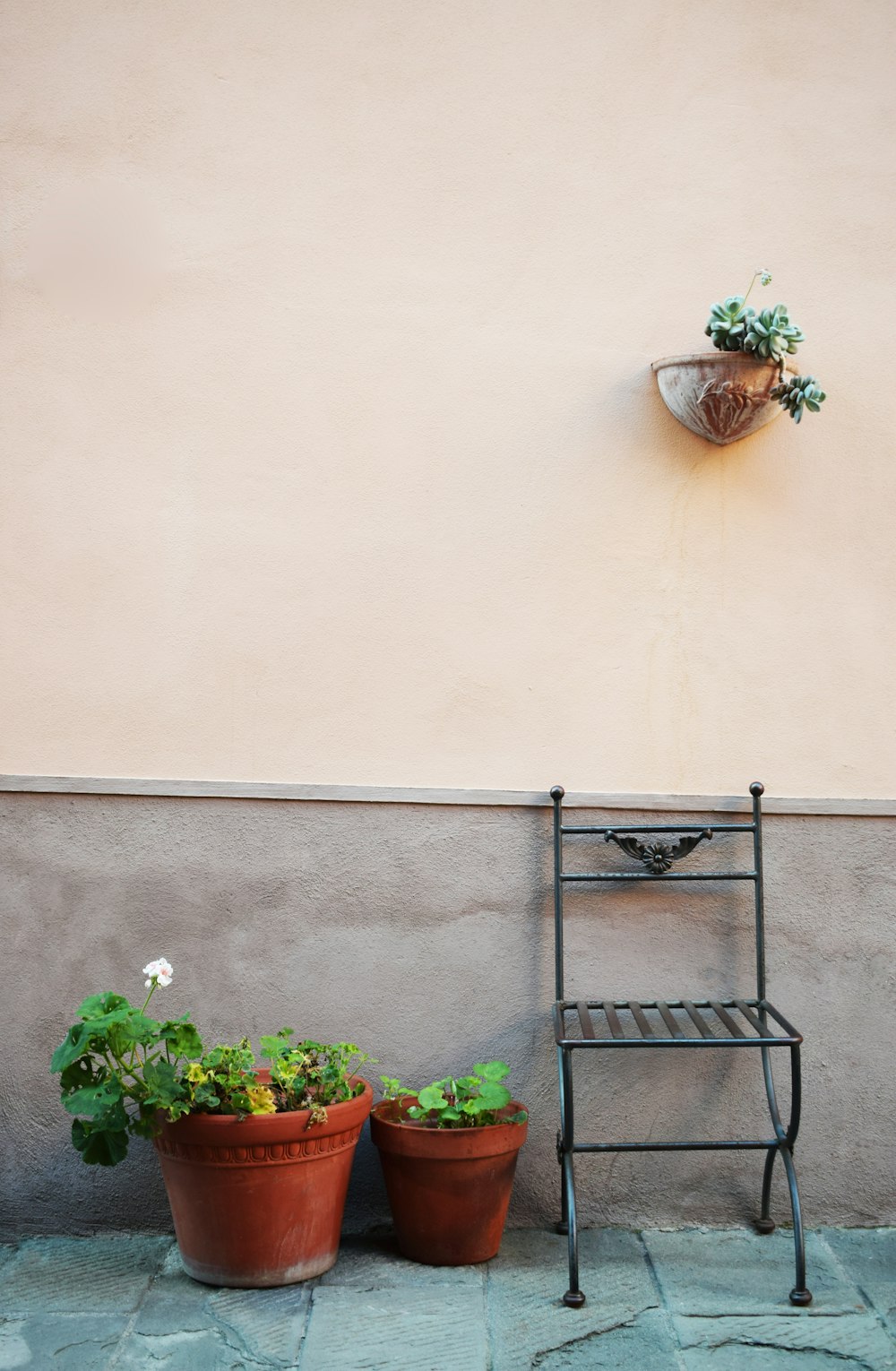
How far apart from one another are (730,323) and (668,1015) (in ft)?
5.81

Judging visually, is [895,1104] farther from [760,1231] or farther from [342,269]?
[342,269]

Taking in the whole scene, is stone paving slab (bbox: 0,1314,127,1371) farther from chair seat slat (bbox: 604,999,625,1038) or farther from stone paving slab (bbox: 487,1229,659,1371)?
chair seat slat (bbox: 604,999,625,1038)

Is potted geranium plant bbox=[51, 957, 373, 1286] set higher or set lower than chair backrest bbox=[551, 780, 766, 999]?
lower

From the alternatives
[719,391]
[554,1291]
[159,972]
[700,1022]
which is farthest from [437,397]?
→ [554,1291]

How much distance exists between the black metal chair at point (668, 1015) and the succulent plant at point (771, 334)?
1.12 meters

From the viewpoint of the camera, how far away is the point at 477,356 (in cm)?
334

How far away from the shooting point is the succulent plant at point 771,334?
307cm

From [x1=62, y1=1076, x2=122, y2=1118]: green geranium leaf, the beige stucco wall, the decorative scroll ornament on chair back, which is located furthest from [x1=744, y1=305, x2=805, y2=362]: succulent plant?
[x1=62, y1=1076, x2=122, y2=1118]: green geranium leaf

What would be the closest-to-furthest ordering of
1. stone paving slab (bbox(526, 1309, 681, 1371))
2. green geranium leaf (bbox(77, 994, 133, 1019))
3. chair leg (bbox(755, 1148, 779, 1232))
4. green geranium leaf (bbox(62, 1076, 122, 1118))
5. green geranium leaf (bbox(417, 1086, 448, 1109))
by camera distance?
stone paving slab (bbox(526, 1309, 681, 1371)) → green geranium leaf (bbox(62, 1076, 122, 1118)) → green geranium leaf (bbox(77, 994, 133, 1019)) → green geranium leaf (bbox(417, 1086, 448, 1109)) → chair leg (bbox(755, 1148, 779, 1232))

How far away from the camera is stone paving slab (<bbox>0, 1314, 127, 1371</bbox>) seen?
8.37 ft

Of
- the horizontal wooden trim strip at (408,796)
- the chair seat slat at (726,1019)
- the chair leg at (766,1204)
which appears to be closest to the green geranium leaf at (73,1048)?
the horizontal wooden trim strip at (408,796)

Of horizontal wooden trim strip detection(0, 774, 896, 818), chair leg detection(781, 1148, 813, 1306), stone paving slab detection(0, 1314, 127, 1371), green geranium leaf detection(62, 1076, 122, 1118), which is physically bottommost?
stone paving slab detection(0, 1314, 127, 1371)

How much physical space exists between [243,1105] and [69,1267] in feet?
2.24

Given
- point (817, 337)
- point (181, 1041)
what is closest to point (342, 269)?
point (817, 337)
